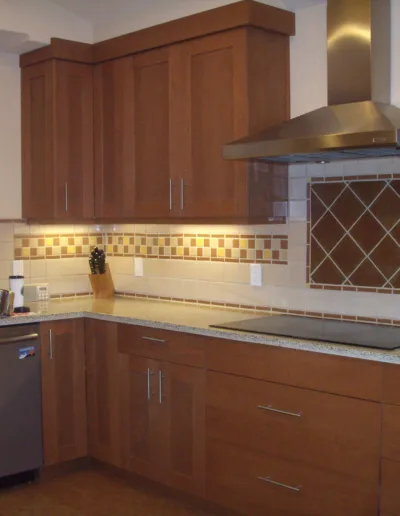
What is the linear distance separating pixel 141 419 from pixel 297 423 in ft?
3.28

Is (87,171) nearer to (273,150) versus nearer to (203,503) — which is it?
(273,150)

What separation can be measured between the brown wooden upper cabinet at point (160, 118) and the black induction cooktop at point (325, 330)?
497 millimetres

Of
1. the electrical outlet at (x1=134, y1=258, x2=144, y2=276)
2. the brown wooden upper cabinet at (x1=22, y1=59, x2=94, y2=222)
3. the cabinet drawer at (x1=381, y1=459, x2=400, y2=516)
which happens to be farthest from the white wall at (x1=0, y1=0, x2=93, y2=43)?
the cabinet drawer at (x1=381, y1=459, x2=400, y2=516)

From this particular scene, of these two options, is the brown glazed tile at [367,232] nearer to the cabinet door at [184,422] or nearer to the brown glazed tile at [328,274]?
the brown glazed tile at [328,274]

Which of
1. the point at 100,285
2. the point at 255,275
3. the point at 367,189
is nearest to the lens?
the point at 367,189

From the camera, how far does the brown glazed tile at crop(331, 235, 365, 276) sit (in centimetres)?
351

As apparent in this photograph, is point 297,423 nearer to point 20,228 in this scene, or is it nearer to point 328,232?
point 328,232

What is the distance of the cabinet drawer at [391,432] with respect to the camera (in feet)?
9.11

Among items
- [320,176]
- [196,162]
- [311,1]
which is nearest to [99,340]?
[196,162]

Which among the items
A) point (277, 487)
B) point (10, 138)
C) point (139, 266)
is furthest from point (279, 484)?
point (10, 138)

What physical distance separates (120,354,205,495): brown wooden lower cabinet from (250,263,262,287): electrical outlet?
65cm

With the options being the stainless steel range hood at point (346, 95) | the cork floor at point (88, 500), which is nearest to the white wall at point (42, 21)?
the stainless steel range hood at point (346, 95)

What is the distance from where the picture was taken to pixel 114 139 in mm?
4293

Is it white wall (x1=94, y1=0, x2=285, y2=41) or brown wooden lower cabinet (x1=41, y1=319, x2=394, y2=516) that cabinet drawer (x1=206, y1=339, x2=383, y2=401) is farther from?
white wall (x1=94, y1=0, x2=285, y2=41)
